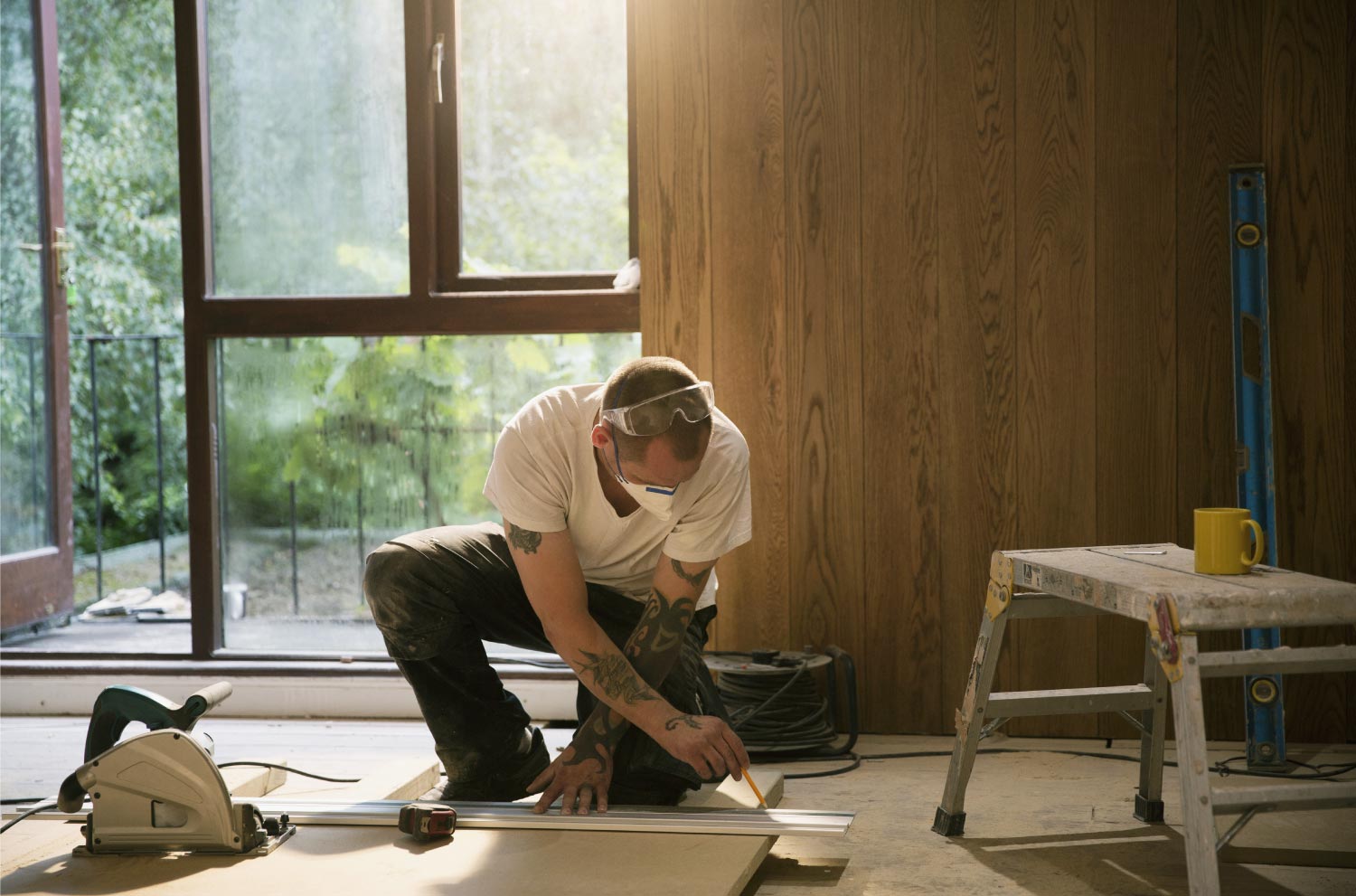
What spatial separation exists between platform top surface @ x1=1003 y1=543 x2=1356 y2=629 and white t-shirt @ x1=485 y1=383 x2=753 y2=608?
0.53 m

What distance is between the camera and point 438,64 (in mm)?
3271

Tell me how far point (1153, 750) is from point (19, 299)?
11.9 ft

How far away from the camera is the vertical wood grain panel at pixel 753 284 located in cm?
302

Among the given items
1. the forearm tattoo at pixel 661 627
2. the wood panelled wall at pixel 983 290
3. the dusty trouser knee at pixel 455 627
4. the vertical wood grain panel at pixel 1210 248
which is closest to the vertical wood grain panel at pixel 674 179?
the wood panelled wall at pixel 983 290

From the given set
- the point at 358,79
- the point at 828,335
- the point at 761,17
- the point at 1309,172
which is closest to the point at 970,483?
the point at 828,335

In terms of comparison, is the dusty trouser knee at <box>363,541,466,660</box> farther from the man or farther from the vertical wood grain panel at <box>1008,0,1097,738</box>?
the vertical wood grain panel at <box>1008,0,1097,738</box>

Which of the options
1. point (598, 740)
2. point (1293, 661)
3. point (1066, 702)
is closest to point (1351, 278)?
point (1066, 702)

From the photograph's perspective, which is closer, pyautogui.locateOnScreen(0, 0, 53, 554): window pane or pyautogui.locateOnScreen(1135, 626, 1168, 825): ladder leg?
pyautogui.locateOnScreen(1135, 626, 1168, 825): ladder leg

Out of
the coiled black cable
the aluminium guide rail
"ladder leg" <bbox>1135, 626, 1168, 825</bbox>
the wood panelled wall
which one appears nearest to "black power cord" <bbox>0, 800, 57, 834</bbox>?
the aluminium guide rail

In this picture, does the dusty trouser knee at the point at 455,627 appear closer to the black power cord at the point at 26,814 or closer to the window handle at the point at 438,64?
the black power cord at the point at 26,814

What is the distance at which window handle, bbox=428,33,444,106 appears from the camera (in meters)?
3.27

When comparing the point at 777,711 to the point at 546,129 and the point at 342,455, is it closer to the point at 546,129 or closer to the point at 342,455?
the point at 342,455

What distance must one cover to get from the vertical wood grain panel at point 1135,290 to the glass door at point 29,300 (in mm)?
3189

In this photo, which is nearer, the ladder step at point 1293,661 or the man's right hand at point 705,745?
the ladder step at point 1293,661
